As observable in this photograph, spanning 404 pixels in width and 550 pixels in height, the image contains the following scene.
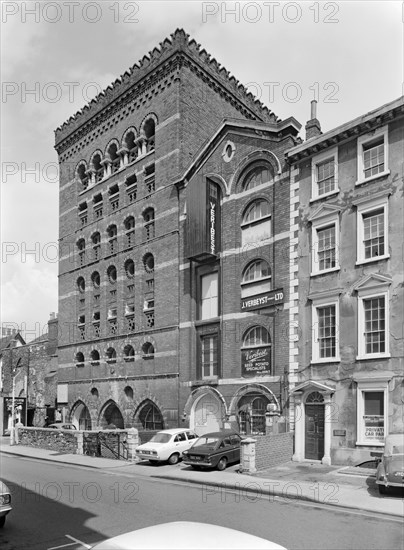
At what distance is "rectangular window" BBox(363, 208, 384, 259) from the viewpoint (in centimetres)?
2272

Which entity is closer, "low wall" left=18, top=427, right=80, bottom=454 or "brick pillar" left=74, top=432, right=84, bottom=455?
"brick pillar" left=74, top=432, right=84, bottom=455

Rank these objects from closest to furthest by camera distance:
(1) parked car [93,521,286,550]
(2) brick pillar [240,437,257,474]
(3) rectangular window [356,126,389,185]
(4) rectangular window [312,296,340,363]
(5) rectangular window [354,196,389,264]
Result: (1) parked car [93,521,286,550]
(2) brick pillar [240,437,257,474]
(5) rectangular window [354,196,389,264]
(3) rectangular window [356,126,389,185]
(4) rectangular window [312,296,340,363]

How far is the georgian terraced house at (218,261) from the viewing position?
23.0 m

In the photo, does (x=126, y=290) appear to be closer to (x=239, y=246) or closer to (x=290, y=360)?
(x=239, y=246)

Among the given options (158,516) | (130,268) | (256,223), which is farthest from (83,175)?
(158,516)

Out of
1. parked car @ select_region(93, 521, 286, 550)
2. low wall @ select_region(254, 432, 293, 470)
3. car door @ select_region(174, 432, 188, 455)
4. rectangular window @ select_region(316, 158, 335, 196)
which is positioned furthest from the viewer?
car door @ select_region(174, 432, 188, 455)

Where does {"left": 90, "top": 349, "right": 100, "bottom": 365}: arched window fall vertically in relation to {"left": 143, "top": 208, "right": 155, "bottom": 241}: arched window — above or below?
below

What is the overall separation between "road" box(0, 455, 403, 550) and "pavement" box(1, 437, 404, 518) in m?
0.50

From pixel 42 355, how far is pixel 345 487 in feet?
117

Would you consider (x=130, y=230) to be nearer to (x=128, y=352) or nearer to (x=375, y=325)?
(x=128, y=352)

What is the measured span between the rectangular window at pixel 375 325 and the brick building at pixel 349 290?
0.13ft

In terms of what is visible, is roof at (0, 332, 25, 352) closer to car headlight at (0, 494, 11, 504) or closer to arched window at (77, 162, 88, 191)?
arched window at (77, 162, 88, 191)

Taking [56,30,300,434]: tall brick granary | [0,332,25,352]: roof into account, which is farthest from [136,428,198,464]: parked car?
[0,332,25,352]: roof

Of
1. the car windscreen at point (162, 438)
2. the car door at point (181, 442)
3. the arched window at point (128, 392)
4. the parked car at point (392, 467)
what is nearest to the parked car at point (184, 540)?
the parked car at point (392, 467)
